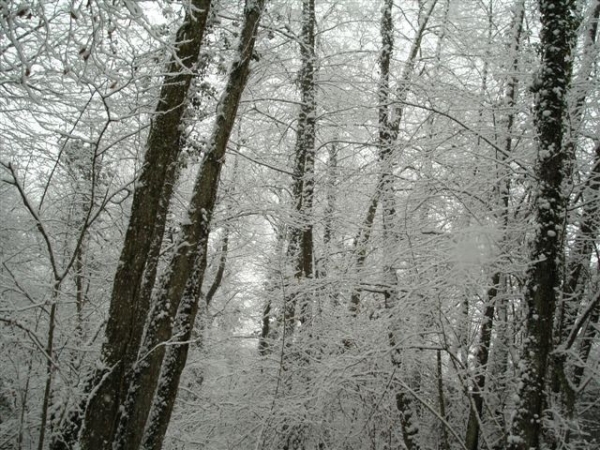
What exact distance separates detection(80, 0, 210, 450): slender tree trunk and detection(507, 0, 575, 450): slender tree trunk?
3220 mm

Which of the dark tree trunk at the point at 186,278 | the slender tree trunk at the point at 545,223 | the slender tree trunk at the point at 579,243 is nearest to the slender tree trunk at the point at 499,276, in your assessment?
the slender tree trunk at the point at 579,243

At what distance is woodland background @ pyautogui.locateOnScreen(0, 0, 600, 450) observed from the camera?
4480 millimetres

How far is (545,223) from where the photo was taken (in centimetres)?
457

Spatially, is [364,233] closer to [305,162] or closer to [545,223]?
[305,162]

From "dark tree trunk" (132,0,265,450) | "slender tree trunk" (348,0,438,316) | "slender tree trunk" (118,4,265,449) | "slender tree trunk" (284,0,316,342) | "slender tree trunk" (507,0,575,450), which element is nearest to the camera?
"slender tree trunk" (507,0,575,450)

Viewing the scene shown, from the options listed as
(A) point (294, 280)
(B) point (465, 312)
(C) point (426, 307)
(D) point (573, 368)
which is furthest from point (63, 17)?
(D) point (573, 368)

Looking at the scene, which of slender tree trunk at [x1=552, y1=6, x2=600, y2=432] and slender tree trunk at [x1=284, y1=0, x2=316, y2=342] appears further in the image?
slender tree trunk at [x1=284, y1=0, x2=316, y2=342]

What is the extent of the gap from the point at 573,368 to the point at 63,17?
744 cm

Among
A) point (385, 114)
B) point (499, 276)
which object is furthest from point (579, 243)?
point (385, 114)

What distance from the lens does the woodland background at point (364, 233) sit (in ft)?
14.7

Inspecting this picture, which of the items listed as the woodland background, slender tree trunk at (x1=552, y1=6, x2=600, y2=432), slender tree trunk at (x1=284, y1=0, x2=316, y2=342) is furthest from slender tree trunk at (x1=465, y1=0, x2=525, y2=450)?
slender tree trunk at (x1=284, y1=0, x2=316, y2=342)

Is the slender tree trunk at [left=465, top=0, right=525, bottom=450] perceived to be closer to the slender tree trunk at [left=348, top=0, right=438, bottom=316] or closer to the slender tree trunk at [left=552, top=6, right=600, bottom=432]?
the slender tree trunk at [left=552, top=6, right=600, bottom=432]

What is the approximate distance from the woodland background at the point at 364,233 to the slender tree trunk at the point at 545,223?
0.7 inches

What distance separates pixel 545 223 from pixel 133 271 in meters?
3.75
